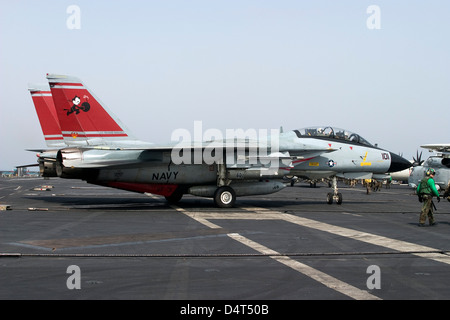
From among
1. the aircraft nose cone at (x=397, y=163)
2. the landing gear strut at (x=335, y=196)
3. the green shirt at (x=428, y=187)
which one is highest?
the aircraft nose cone at (x=397, y=163)

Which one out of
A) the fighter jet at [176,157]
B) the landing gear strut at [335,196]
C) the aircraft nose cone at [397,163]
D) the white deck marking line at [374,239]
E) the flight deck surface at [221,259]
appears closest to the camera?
the flight deck surface at [221,259]

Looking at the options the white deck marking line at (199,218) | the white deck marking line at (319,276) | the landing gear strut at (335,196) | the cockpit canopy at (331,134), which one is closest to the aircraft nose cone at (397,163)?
the cockpit canopy at (331,134)

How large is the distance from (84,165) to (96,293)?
14087mm

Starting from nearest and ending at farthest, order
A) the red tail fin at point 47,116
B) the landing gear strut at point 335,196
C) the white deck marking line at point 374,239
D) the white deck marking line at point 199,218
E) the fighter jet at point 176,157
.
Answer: the white deck marking line at point 374,239 < the white deck marking line at point 199,218 < the fighter jet at point 176,157 < the landing gear strut at point 335,196 < the red tail fin at point 47,116

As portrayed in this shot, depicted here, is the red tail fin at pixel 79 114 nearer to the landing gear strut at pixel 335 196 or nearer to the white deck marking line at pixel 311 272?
the white deck marking line at pixel 311 272

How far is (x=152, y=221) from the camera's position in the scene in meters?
17.0

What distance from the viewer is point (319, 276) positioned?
27.1 feet

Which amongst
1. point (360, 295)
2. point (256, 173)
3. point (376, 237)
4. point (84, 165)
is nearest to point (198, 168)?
point (256, 173)

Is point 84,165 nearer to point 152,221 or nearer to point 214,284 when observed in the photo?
point 152,221

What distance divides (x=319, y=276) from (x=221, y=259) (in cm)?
224

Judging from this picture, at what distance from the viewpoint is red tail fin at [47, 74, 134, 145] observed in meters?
21.4

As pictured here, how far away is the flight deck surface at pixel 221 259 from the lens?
7176mm

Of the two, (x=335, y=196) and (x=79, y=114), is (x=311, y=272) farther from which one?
(x=335, y=196)

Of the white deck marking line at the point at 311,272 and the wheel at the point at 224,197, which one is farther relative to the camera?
the wheel at the point at 224,197
